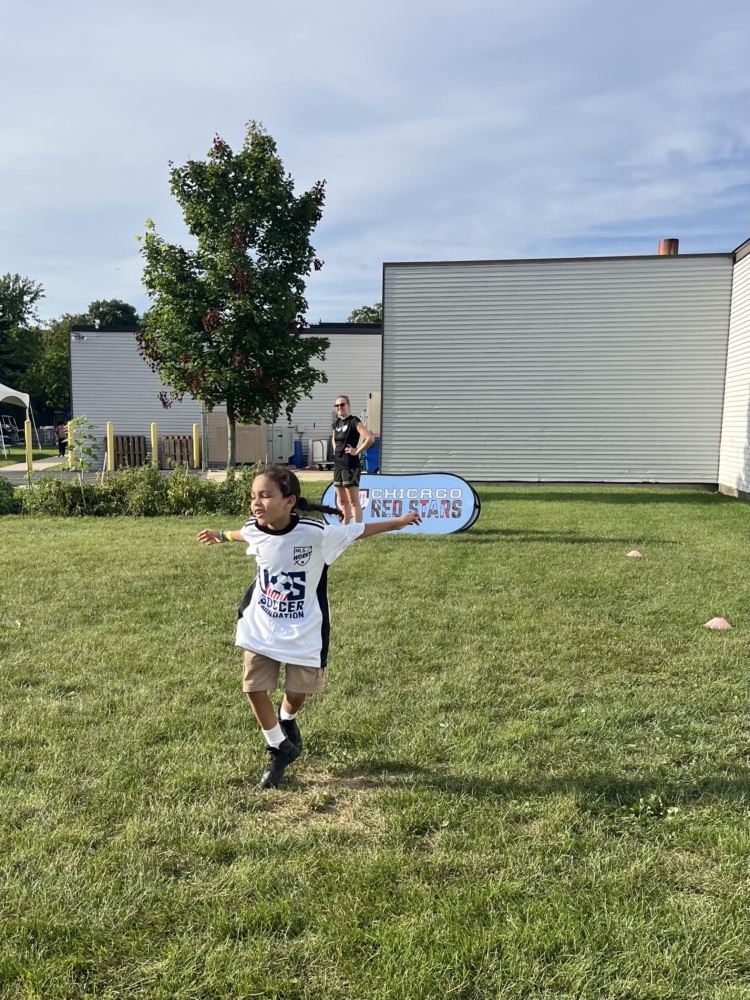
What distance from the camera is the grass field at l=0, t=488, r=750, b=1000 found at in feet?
6.80

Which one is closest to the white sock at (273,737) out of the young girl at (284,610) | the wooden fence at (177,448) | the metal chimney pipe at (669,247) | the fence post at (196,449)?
the young girl at (284,610)

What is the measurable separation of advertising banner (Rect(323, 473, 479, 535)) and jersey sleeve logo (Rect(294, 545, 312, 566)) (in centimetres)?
624

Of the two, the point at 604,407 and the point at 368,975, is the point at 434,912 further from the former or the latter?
the point at 604,407

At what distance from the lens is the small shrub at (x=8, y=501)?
11.7m

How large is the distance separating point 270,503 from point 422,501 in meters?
Result: 6.56

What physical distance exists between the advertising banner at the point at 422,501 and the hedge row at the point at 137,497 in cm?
263

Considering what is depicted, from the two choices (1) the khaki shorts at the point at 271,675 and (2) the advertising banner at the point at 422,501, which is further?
(2) the advertising banner at the point at 422,501

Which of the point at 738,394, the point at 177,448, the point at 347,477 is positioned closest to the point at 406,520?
the point at 347,477

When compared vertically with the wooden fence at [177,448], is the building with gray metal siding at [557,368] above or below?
above

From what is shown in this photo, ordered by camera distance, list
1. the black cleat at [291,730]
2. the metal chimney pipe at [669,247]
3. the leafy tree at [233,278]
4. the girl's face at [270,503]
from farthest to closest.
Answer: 1. the metal chimney pipe at [669,247]
2. the leafy tree at [233,278]
3. the black cleat at [291,730]
4. the girl's face at [270,503]

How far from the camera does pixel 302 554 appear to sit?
317cm

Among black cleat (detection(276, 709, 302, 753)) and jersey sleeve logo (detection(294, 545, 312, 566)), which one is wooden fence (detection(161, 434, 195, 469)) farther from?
jersey sleeve logo (detection(294, 545, 312, 566))

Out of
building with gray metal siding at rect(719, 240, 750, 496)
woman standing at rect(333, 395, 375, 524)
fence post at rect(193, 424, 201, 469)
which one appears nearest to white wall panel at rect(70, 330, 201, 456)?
fence post at rect(193, 424, 201, 469)

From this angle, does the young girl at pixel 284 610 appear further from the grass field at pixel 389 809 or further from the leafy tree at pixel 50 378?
the leafy tree at pixel 50 378
